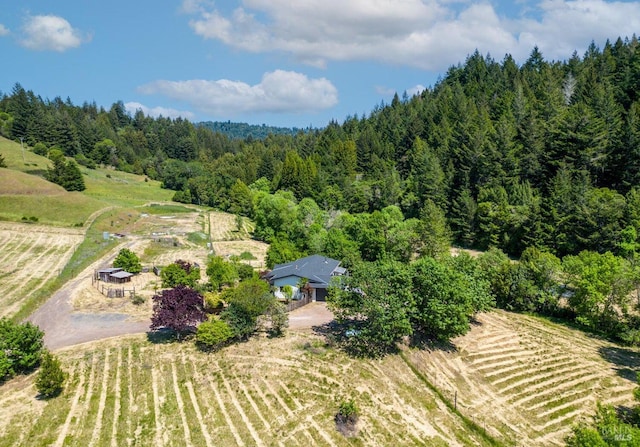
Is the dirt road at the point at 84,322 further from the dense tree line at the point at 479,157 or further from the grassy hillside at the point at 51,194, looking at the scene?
the grassy hillside at the point at 51,194

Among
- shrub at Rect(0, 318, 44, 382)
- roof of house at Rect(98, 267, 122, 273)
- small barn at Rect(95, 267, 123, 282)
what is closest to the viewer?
shrub at Rect(0, 318, 44, 382)

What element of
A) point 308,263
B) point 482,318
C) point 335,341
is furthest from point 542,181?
point 335,341

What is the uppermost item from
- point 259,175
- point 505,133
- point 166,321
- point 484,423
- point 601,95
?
point 601,95

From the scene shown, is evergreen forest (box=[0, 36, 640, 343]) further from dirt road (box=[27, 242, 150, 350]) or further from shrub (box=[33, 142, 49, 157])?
dirt road (box=[27, 242, 150, 350])

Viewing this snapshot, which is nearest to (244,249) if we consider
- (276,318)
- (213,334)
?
(276,318)

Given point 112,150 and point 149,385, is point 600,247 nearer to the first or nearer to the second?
point 149,385

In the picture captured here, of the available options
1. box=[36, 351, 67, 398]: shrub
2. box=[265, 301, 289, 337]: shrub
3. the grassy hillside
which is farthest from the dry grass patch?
box=[36, 351, 67, 398]: shrub
